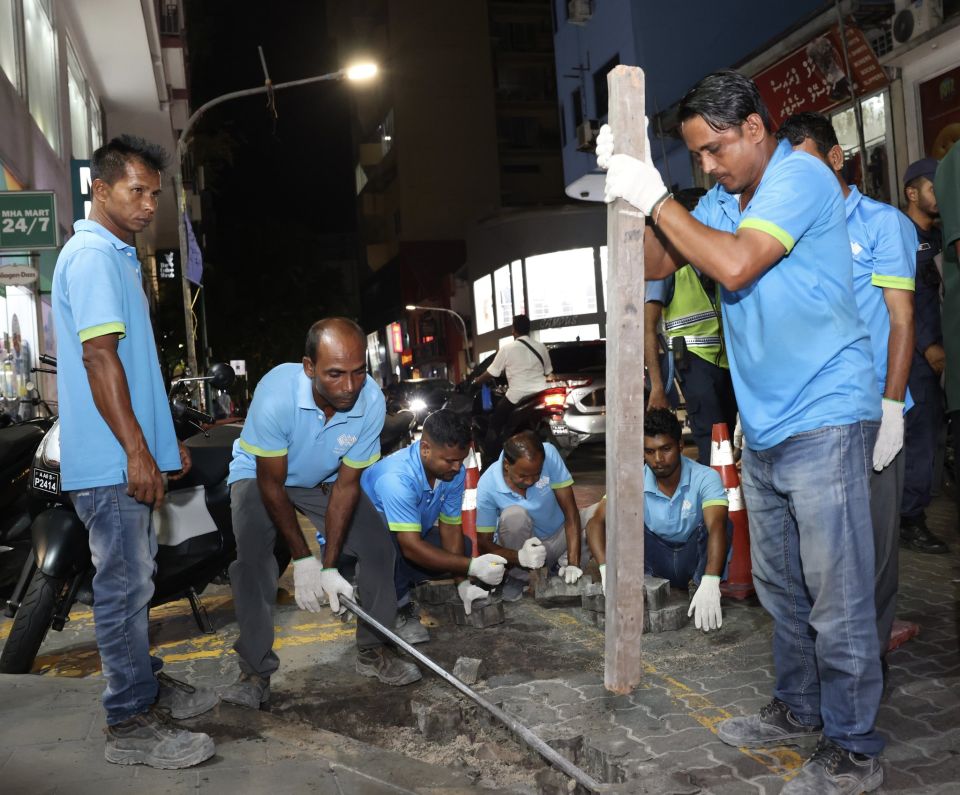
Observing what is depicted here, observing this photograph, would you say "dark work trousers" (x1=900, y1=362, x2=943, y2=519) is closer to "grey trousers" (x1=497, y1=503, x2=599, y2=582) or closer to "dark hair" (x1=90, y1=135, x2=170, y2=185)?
"grey trousers" (x1=497, y1=503, x2=599, y2=582)

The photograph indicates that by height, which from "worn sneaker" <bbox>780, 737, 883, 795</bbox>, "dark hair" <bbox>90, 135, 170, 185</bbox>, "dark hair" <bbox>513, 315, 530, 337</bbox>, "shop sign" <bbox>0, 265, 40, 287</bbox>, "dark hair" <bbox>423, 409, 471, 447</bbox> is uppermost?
"shop sign" <bbox>0, 265, 40, 287</bbox>

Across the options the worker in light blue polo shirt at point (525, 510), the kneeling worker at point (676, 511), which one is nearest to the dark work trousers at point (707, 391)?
the kneeling worker at point (676, 511)

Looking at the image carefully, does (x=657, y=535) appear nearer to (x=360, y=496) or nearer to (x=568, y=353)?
(x=360, y=496)

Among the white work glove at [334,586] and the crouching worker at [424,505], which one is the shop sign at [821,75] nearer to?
the crouching worker at [424,505]

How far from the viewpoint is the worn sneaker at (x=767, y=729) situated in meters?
3.22

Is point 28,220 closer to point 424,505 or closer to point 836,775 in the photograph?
point 424,505

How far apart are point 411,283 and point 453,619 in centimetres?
5112

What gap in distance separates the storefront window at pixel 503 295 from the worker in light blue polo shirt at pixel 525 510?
115 feet

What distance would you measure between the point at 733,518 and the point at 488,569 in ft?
4.53

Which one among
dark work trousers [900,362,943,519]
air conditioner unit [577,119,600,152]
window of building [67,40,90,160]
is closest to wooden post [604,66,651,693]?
dark work trousers [900,362,943,519]

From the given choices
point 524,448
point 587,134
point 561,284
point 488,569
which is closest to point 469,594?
point 488,569

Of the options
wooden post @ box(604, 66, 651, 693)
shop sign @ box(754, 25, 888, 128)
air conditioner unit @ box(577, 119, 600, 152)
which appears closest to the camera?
wooden post @ box(604, 66, 651, 693)

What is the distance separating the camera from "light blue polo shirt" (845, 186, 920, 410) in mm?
3496

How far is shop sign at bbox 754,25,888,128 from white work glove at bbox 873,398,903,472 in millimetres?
10419
